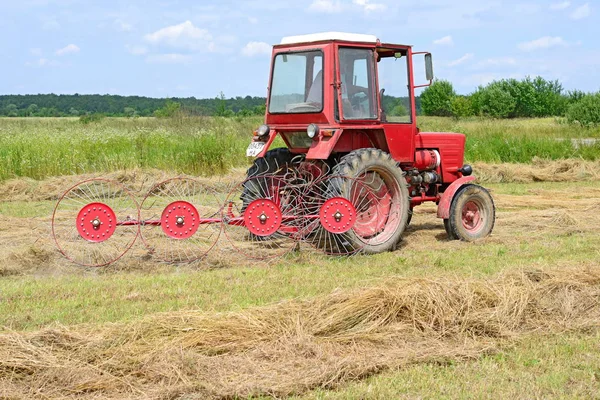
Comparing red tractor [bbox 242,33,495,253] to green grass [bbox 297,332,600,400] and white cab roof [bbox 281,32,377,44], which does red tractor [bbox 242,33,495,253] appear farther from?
green grass [bbox 297,332,600,400]

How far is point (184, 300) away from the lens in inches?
251

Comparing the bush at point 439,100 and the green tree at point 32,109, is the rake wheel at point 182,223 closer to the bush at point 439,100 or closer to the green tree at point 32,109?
the bush at point 439,100

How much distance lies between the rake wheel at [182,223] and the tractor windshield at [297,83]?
1373 mm

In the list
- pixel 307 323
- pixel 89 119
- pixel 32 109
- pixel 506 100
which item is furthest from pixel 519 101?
pixel 307 323

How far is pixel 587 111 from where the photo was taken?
37750 millimetres

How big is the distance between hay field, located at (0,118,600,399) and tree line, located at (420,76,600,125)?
152 ft

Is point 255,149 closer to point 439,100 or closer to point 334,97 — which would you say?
point 334,97

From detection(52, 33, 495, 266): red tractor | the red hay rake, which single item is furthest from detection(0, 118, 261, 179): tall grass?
the red hay rake

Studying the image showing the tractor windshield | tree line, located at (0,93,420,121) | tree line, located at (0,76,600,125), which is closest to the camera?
the tractor windshield

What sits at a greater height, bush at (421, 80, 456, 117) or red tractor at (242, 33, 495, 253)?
bush at (421, 80, 456, 117)

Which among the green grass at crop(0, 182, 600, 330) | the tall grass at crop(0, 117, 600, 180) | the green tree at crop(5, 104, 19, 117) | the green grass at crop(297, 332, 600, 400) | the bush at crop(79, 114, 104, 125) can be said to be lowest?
the green grass at crop(297, 332, 600, 400)

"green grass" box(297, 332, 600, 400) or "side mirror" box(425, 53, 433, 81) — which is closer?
"green grass" box(297, 332, 600, 400)

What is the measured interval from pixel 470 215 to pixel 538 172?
7910 mm

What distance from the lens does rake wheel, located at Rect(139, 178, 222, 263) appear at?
25.1ft
